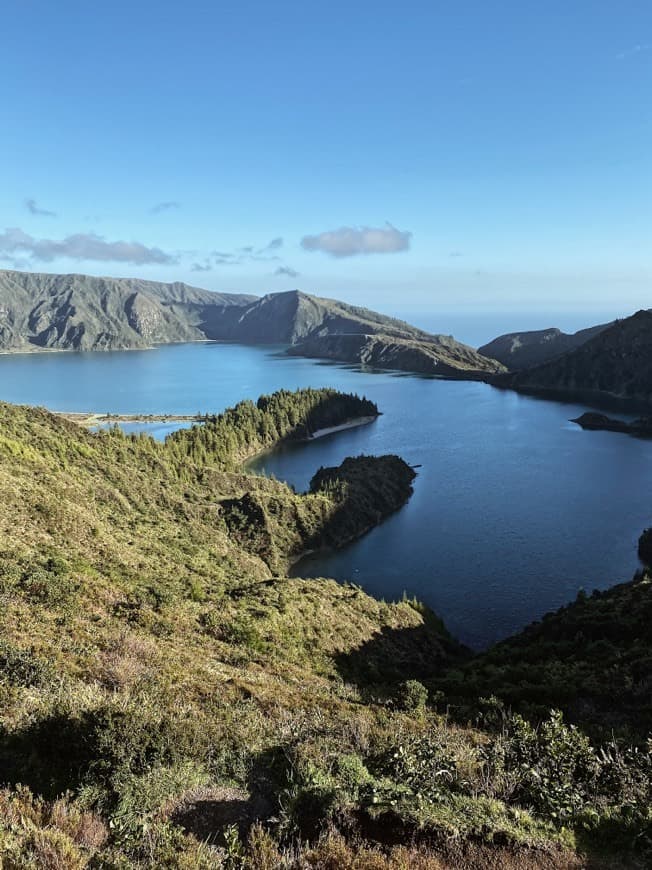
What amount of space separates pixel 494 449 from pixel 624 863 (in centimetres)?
14281

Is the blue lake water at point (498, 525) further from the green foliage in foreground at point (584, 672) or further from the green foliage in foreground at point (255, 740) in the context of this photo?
the green foliage in foreground at point (255, 740)

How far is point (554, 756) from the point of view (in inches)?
695

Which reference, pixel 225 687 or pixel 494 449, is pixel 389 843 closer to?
pixel 225 687

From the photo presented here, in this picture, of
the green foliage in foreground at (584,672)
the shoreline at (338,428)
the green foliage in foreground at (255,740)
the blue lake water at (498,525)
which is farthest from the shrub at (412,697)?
the shoreline at (338,428)

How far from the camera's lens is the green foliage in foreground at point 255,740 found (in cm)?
1181

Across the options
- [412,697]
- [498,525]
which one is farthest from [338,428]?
[412,697]

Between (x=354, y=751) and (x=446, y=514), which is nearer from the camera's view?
(x=354, y=751)

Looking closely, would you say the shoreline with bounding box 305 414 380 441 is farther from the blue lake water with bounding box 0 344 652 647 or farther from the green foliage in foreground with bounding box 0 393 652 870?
the green foliage in foreground with bounding box 0 393 652 870

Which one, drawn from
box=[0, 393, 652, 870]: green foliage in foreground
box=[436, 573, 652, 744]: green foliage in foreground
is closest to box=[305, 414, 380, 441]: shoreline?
box=[436, 573, 652, 744]: green foliage in foreground

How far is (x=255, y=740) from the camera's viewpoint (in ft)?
54.1

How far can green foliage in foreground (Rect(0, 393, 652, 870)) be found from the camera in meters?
11.8

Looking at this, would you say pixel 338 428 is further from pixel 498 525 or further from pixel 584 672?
pixel 584 672

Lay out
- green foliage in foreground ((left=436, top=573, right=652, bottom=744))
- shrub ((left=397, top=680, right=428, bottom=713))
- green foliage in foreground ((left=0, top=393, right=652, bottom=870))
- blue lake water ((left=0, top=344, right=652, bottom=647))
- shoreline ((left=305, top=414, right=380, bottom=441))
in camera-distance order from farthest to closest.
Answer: shoreline ((left=305, top=414, right=380, bottom=441)), blue lake water ((left=0, top=344, right=652, bottom=647)), green foliage in foreground ((left=436, top=573, right=652, bottom=744)), shrub ((left=397, top=680, right=428, bottom=713)), green foliage in foreground ((left=0, top=393, right=652, bottom=870))

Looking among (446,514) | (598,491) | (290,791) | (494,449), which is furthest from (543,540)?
(290,791)
